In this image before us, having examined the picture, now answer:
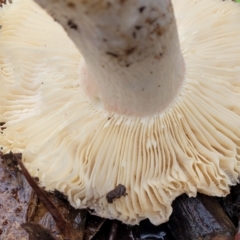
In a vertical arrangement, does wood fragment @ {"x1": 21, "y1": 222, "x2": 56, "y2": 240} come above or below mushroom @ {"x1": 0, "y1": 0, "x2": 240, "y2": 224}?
below

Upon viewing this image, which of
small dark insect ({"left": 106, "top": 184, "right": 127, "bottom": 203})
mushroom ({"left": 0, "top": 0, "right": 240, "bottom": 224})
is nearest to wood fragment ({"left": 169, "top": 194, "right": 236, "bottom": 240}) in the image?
mushroom ({"left": 0, "top": 0, "right": 240, "bottom": 224})

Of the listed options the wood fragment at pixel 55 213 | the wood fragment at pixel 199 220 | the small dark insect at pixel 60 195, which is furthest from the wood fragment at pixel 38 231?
the wood fragment at pixel 199 220

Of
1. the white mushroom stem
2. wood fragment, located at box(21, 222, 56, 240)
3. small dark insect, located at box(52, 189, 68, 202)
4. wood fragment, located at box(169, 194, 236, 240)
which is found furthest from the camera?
small dark insect, located at box(52, 189, 68, 202)

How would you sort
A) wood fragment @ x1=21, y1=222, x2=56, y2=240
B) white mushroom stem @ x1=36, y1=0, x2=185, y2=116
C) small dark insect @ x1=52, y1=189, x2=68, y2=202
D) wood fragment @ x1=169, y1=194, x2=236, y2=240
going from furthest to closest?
small dark insect @ x1=52, y1=189, x2=68, y2=202 → wood fragment @ x1=169, y1=194, x2=236, y2=240 → wood fragment @ x1=21, y1=222, x2=56, y2=240 → white mushroom stem @ x1=36, y1=0, x2=185, y2=116

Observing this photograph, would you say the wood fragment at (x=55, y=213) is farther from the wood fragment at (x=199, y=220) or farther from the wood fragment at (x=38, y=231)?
the wood fragment at (x=199, y=220)

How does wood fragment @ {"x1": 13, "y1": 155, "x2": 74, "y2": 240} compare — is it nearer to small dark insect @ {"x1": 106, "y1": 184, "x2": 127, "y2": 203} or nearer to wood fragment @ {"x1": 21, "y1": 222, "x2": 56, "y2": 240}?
wood fragment @ {"x1": 21, "y1": 222, "x2": 56, "y2": 240}

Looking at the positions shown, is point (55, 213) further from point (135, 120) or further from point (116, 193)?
point (135, 120)
